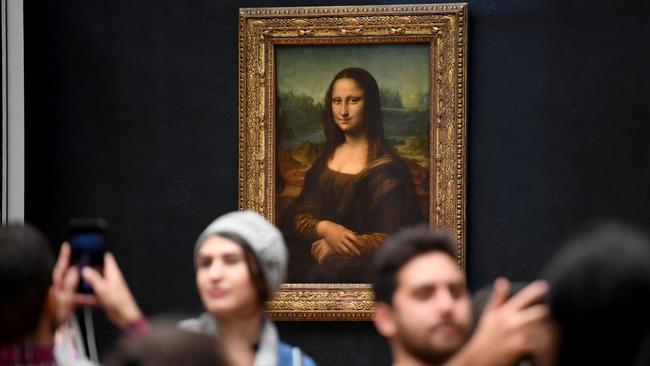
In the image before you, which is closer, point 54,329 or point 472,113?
point 54,329

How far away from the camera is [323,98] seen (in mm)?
9617

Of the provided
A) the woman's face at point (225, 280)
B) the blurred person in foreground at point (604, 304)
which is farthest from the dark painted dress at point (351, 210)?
the blurred person in foreground at point (604, 304)

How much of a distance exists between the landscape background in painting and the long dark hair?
0.04m

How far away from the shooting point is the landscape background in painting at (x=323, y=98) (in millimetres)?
9516

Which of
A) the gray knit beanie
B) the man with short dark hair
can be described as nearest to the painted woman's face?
the gray knit beanie

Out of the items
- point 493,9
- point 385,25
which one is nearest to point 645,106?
point 493,9

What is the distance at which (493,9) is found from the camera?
9555mm

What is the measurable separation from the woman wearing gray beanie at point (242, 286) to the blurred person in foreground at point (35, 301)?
0.78m

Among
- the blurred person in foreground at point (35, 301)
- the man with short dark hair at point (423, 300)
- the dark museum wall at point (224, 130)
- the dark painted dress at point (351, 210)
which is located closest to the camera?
the blurred person in foreground at point (35, 301)

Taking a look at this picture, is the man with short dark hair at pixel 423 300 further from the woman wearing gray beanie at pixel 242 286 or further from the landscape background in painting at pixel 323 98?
the landscape background in painting at pixel 323 98

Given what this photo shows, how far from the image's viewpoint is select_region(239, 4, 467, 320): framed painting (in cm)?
945

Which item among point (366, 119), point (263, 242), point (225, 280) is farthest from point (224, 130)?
point (225, 280)

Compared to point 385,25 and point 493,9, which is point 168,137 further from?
point 493,9

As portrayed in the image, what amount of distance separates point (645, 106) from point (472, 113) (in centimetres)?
135
